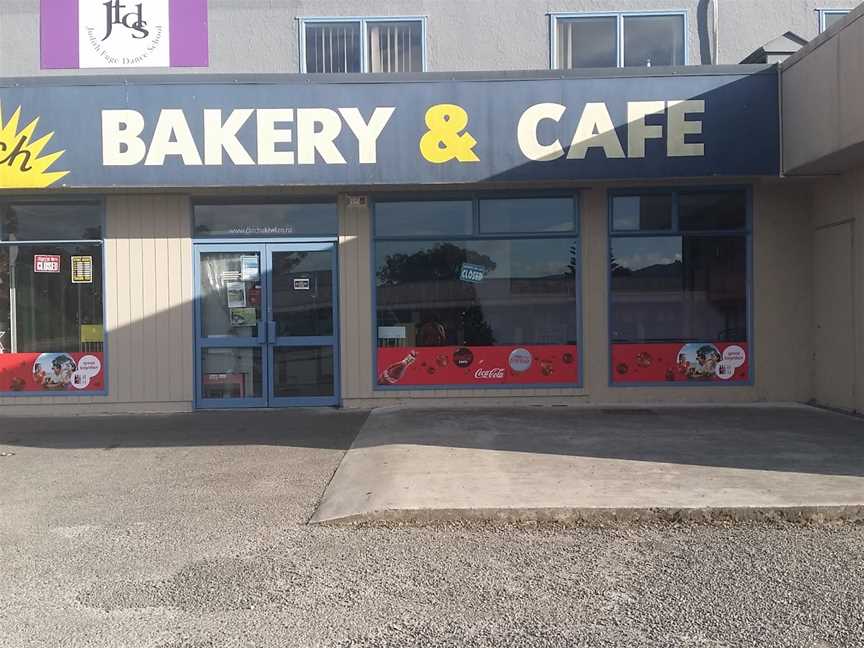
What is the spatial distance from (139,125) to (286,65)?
317cm

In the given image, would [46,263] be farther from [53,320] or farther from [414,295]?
[414,295]

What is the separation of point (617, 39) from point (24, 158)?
27.9ft

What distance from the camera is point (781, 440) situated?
25.3 feet

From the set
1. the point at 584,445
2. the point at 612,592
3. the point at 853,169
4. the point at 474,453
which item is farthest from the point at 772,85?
the point at 612,592

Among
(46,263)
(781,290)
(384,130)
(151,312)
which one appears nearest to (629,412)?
(781,290)

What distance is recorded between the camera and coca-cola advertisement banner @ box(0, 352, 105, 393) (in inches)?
403

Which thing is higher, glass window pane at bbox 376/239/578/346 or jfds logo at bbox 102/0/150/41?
jfds logo at bbox 102/0/150/41

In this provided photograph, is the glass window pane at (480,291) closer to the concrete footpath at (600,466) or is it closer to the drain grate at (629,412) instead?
the drain grate at (629,412)

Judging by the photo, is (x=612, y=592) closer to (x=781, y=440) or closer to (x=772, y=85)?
(x=781, y=440)

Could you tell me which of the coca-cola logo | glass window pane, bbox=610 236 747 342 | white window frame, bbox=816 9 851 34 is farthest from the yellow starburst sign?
white window frame, bbox=816 9 851 34

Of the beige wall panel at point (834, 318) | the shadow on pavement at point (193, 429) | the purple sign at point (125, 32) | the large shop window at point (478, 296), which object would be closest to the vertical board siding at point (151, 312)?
the shadow on pavement at point (193, 429)

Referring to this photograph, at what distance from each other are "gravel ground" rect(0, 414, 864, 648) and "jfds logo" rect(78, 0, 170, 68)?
26.0 feet

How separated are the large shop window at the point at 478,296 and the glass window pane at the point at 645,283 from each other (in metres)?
0.57

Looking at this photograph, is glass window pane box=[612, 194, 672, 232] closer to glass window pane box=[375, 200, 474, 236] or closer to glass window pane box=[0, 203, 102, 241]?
glass window pane box=[375, 200, 474, 236]
